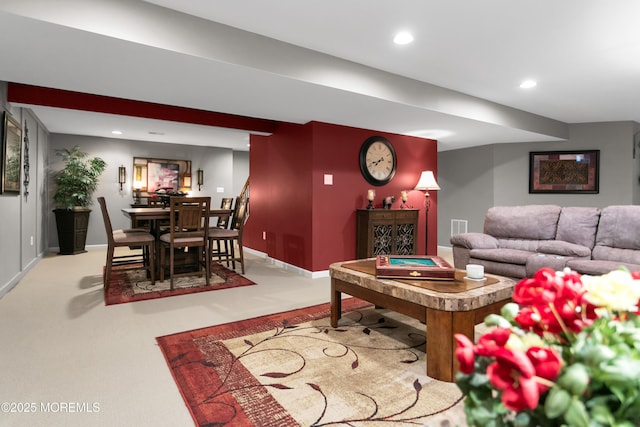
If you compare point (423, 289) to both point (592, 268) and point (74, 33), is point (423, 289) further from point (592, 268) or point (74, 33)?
point (74, 33)

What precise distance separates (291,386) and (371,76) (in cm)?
291

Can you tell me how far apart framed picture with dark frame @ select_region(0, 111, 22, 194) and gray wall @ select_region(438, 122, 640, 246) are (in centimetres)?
707

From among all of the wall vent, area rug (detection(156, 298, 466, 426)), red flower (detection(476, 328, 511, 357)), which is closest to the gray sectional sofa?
area rug (detection(156, 298, 466, 426))

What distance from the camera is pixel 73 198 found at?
6156 millimetres

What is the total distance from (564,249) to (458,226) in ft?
12.3

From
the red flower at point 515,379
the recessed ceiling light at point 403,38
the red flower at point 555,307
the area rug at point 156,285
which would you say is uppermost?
the recessed ceiling light at point 403,38

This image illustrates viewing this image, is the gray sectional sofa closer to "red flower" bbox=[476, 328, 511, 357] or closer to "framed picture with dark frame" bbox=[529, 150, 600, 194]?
"framed picture with dark frame" bbox=[529, 150, 600, 194]

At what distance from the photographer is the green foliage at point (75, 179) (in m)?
6.16

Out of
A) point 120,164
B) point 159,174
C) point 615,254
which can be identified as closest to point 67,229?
point 120,164

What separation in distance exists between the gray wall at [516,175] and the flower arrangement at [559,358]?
6551 millimetres

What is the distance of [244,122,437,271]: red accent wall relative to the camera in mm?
4688

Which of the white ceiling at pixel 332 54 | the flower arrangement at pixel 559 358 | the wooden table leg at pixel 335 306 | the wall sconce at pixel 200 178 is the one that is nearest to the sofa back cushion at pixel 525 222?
the white ceiling at pixel 332 54

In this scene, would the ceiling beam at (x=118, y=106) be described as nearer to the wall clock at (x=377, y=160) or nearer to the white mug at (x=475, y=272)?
the wall clock at (x=377, y=160)

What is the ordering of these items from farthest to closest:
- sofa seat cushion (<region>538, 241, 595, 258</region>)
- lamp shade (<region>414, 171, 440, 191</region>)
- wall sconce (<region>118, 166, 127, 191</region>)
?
1. wall sconce (<region>118, 166, 127, 191</region>)
2. lamp shade (<region>414, 171, 440, 191</region>)
3. sofa seat cushion (<region>538, 241, 595, 258</region>)
